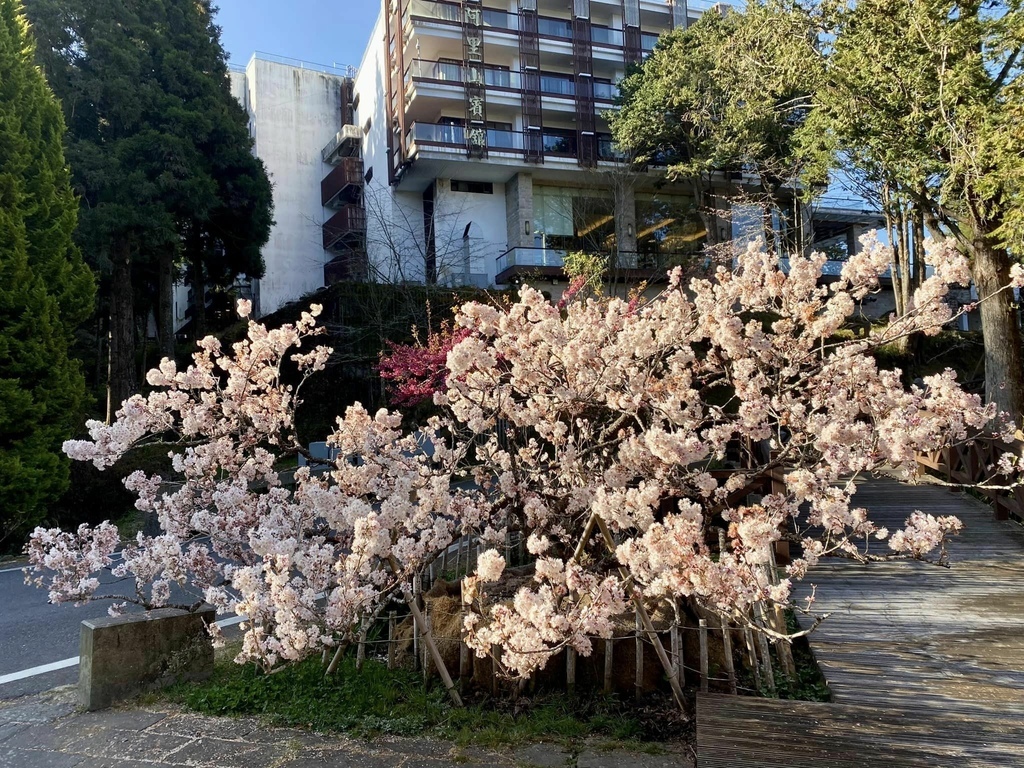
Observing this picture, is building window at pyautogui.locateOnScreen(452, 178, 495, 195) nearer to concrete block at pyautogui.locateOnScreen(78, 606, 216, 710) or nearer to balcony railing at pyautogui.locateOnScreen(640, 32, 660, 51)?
balcony railing at pyautogui.locateOnScreen(640, 32, 660, 51)

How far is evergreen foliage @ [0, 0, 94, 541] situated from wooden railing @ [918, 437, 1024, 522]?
13025 mm

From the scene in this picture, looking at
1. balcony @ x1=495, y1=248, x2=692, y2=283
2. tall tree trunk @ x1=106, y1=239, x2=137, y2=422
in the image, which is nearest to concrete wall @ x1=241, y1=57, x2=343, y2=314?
balcony @ x1=495, y1=248, x2=692, y2=283

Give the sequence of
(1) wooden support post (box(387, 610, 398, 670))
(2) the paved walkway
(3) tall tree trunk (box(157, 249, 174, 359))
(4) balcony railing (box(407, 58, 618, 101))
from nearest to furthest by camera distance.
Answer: (2) the paved walkway
(1) wooden support post (box(387, 610, 398, 670))
(3) tall tree trunk (box(157, 249, 174, 359))
(4) balcony railing (box(407, 58, 618, 101))

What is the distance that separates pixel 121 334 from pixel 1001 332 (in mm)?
18020

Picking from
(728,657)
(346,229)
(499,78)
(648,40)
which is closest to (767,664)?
(728,657)

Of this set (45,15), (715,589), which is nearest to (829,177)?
(715,589)

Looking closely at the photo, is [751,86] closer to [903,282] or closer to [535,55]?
[903,282]

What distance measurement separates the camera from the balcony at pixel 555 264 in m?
21.1

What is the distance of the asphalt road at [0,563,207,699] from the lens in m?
5.18

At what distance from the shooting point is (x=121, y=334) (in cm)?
1550

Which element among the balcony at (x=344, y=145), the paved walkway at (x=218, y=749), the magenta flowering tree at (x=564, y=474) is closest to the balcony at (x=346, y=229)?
the balcony at (x=344, y=145)

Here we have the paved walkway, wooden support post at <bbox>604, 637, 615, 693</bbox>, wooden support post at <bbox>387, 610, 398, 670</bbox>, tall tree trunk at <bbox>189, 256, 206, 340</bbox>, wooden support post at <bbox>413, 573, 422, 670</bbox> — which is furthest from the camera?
tall tree trunk at <bbox>189, 256, 206, 340</bbox>

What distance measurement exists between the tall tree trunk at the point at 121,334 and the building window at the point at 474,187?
37.0 feet

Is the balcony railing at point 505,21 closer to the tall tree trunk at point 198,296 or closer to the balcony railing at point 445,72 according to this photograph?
the balcony railing at point 445,72
